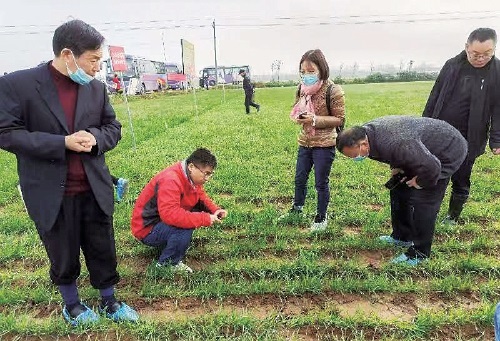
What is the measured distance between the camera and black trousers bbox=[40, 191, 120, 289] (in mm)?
2527

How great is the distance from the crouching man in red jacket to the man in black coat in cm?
65

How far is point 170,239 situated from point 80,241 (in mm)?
859

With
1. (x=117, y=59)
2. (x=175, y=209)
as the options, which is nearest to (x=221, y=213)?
(x=175, y=209)

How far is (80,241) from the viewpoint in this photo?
273 centimetres

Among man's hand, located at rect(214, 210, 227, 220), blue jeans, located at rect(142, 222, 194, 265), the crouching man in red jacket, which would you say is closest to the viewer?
the crouching man in red jacket

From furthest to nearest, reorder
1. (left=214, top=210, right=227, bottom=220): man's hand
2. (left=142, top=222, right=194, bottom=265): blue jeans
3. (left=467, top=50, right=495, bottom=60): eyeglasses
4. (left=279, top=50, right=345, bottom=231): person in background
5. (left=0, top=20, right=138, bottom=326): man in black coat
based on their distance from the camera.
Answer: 1. (left=279, top=50, right=345, bottom=231): person in background
2. (left=467, top=50, right=495, bottom=60): eyeglasses
3. (left=214, top=210, right=227, bottom=220): man's hand
4. (left=142, top=222, right=194, bottom=265): blue jeans
5. (left=0, top=20, right=138, bottom=326): man in black coat

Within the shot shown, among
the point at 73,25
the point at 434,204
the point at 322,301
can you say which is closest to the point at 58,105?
the point at 73,25

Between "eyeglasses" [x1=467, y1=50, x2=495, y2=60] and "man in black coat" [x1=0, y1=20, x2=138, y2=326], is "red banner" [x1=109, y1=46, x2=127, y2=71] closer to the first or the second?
"man in black coat" [x1=0, y1=20, x2=138, y2=326]

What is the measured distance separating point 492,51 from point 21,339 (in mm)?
4515

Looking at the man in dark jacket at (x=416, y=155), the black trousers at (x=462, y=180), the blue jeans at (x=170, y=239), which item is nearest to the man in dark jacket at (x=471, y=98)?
the black trousers at (x=462, y=180)

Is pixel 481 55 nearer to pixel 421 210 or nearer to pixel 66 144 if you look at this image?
pixel 421 210

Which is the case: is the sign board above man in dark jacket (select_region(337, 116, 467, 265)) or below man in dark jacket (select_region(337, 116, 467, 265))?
above

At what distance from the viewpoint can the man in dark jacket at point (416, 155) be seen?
124 inches

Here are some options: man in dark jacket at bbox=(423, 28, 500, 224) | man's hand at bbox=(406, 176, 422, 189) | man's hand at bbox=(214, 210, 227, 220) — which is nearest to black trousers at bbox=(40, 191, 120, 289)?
man's hand at bbox=(214, 210, 227, 220)
